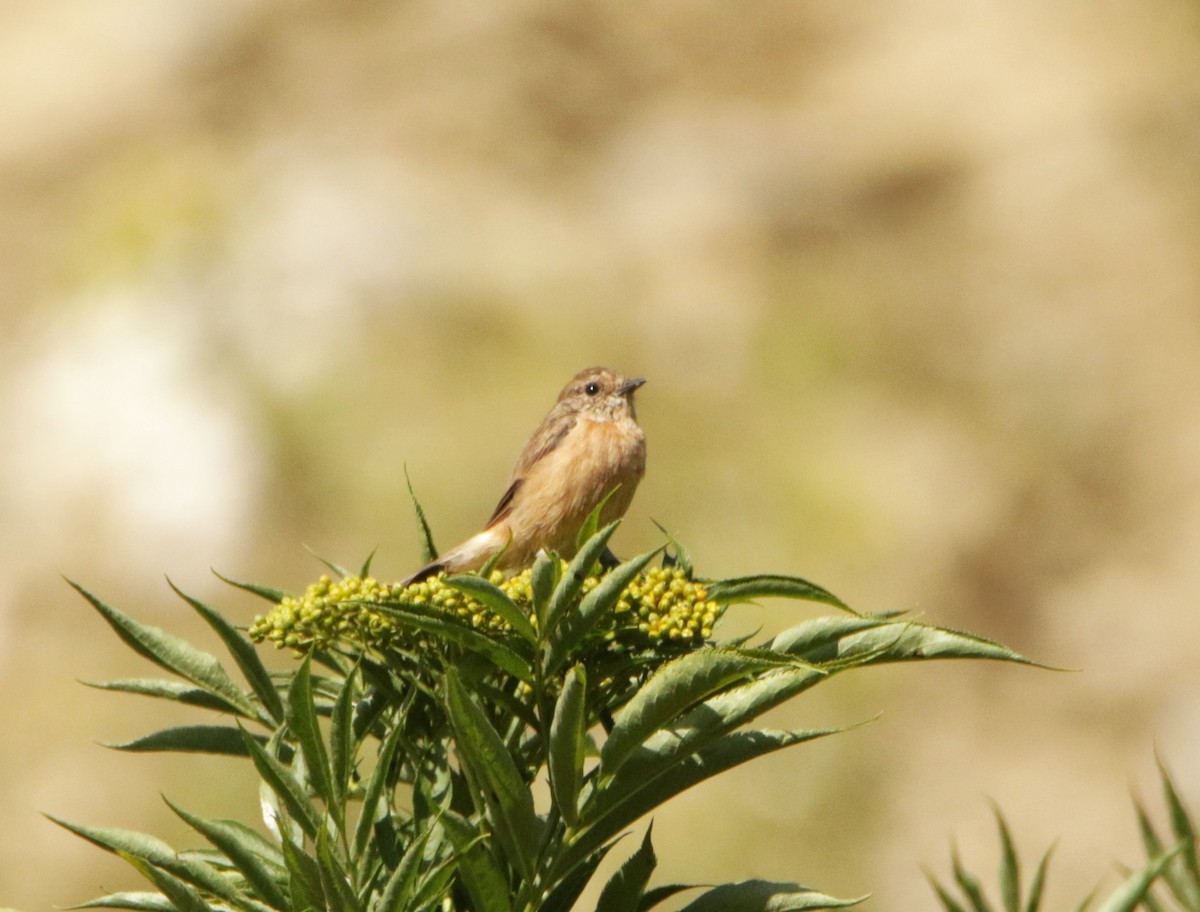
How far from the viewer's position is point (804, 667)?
6.73 feet

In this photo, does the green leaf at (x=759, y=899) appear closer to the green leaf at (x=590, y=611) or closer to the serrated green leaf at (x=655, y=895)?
the serrated green leaf at (x=655, y=895)

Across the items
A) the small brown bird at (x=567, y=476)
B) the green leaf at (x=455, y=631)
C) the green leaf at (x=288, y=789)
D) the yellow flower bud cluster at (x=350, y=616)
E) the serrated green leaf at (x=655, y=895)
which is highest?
the small brown bird at (x=567, y=476)

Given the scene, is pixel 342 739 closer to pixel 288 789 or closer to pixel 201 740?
pixel 288 789

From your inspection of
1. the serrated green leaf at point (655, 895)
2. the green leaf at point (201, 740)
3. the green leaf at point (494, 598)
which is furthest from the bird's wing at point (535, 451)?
the green leaf at point (494, 598)

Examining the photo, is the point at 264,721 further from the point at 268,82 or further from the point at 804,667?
the point at 268,82

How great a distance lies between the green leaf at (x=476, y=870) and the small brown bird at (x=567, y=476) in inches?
130

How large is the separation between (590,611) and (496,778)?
305 millimetres

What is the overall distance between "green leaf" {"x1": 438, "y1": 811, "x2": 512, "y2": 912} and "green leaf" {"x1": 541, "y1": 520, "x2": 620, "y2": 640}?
13.1 inches

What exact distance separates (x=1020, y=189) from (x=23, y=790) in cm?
1382

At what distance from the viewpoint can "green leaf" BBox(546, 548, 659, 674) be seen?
2234 mm

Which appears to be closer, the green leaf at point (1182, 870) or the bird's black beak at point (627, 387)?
the green leaf at point (1182, 870)

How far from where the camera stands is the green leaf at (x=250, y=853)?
7.27 feet

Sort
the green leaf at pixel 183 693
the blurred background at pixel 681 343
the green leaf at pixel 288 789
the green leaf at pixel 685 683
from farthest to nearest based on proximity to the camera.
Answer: the blurred background at pixel 681 343 → the green leaf at pixel 183 693 → the green leaf at pixel 288 789 → the green leaf at pixel 685 683

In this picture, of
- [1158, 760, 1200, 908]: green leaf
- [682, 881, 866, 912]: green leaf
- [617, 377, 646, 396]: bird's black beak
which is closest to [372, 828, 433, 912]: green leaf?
[682, 881, 866, 912]: green leaf
